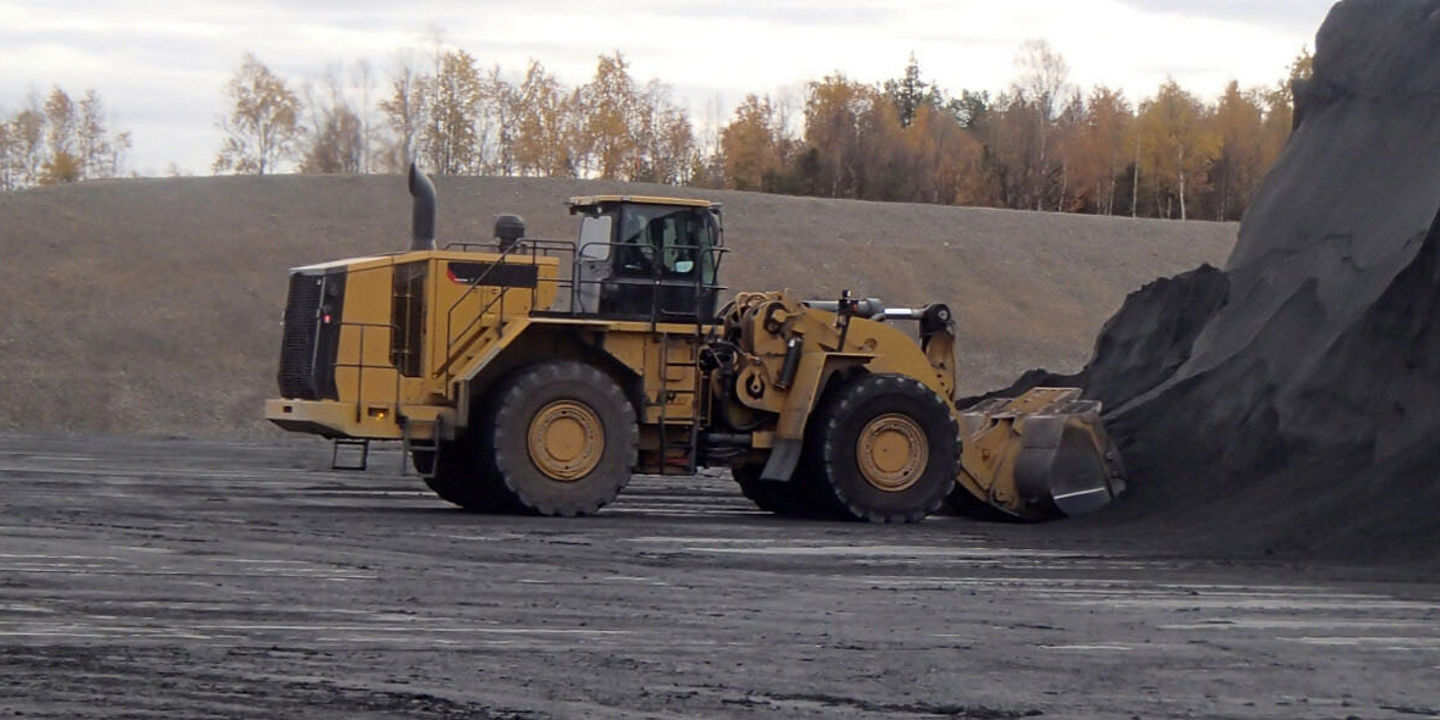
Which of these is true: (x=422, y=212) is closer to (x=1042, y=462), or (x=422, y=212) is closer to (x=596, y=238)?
(x=596, y=238)

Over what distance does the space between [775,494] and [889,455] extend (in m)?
1.58

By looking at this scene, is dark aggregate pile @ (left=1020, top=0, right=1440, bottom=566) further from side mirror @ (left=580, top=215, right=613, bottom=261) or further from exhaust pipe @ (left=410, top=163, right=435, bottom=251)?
exhaust pipe @ (left=410, top=163, right=435, bottom=251)

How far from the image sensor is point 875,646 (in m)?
10.3

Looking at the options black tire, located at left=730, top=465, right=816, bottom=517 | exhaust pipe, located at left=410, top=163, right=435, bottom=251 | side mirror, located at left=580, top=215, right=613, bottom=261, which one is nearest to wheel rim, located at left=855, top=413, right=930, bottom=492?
black tire, located at left=730, top=465, right=816, bottom=517

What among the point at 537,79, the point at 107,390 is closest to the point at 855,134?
the point at 537,79

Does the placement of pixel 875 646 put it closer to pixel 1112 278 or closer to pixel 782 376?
pixel 782 376

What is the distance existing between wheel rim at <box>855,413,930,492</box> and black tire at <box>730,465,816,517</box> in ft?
2.69

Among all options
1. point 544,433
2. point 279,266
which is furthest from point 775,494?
point 279,266

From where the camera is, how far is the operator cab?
19344 mm

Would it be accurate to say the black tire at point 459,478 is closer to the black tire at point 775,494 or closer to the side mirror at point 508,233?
the side mirror at point 508,233

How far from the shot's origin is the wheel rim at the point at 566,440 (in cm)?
1858

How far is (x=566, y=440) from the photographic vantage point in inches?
734

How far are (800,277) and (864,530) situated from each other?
1505 inches

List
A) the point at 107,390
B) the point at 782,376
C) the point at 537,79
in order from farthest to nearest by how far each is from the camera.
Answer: the point at 537,79 < the point at 107,390 < the point at 782,376
